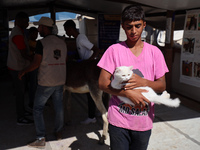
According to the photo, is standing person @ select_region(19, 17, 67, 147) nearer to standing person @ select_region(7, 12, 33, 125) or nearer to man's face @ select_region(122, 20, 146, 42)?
standing person @ select_region(7, 12, 33, 125)

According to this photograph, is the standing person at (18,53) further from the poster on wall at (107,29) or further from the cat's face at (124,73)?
the poster on wall at (107,29)

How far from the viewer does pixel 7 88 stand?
6938mm

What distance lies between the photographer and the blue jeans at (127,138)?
1.66 meters

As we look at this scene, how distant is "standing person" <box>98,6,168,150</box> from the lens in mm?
1573

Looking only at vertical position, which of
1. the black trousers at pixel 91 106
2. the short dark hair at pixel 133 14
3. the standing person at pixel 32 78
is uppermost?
the short dark hair at pixel 133 14

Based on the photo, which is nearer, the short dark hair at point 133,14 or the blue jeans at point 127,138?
the short dark hair at point 133,14

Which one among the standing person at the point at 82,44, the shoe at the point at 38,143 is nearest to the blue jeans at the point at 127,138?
the shoe at the point at 38,143

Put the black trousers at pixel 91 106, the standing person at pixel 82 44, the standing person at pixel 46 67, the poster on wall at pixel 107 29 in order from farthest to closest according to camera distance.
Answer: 1. the poster on wall at pixel 107 29
2. the black trousers at pixel 91 106
3. the standing person at pixel 82 44
4. the standing person at pixel 46 67

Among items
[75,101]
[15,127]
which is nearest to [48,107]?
[75,101]

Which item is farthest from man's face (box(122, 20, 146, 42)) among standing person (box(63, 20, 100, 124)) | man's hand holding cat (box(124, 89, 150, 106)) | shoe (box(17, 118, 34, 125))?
shoe (box(17, 118, 34, 125))

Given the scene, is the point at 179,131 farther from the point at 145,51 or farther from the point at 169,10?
the point at 169,10

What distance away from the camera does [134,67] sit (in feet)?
5.28

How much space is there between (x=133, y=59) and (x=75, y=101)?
4236mm

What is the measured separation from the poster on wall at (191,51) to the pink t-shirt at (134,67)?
382cm
